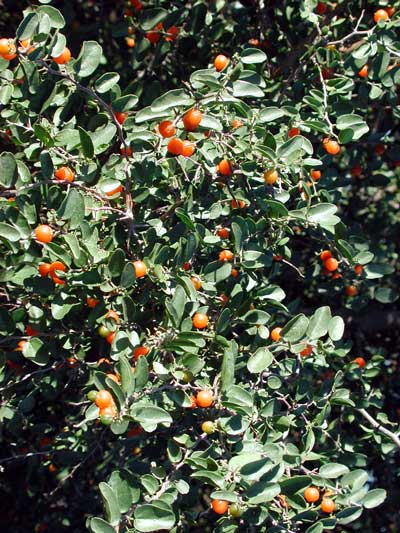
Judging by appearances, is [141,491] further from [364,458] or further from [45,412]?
[45,412]

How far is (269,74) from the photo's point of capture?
2410 millimetres

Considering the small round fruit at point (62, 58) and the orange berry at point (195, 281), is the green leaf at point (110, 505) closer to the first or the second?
the orange berry at point (195, 281)

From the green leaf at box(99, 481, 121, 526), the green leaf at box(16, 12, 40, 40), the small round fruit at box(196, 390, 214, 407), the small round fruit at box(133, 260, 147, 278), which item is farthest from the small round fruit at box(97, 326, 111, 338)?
the green leaf at box(16, 12, 40, 40)

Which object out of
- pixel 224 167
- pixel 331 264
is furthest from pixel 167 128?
pixel 331 264

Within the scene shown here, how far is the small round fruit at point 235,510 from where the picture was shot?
1.52 meters

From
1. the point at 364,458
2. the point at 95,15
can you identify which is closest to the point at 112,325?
the point at 364,458

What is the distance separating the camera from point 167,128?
65.6 inches

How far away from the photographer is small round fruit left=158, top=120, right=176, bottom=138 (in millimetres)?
1666

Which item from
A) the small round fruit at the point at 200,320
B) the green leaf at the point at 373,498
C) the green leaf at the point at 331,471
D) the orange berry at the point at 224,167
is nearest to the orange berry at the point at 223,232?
the orange berry at the point at 224,167

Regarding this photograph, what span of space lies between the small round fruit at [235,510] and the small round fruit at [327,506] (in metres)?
0.30

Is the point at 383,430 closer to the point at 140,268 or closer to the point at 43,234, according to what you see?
the point at 140,268

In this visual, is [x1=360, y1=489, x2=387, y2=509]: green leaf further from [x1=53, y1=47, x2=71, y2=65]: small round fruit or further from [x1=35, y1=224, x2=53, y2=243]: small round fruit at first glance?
[x1=53, y1=47, x2=71, y2=65]: small round fruit

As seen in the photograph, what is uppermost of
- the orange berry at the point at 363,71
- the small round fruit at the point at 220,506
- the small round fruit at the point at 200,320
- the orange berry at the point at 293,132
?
the orange berry at the point at 363,71

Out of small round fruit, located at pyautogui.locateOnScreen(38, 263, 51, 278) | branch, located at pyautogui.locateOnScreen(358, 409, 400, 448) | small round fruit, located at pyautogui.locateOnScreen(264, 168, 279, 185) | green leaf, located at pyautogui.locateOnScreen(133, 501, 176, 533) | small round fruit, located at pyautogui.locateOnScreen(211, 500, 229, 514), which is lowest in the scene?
branch, located at pyautogui.locateOnScreen(358, 409, 400, 448)
